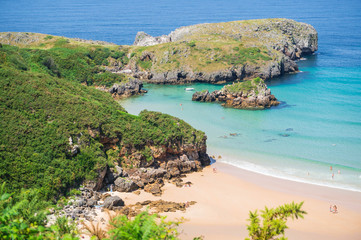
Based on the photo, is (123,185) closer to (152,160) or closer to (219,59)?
(152,160)

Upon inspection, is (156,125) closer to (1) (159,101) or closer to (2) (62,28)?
(1) (159,101)

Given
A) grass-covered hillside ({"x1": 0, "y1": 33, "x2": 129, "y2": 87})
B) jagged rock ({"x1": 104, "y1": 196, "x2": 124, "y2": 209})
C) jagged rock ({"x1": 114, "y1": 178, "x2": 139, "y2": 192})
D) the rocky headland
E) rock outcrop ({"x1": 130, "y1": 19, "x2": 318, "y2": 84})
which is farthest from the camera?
rock outcrop ({"x1": 130, "y1": 19, "x2": 318, "y2": 84})

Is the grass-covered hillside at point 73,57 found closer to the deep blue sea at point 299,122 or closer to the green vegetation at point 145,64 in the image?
the green vegetation at point 145,64

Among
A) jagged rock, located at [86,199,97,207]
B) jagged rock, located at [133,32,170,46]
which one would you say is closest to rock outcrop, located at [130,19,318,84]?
jagged rock, located at [133,32,170,46]

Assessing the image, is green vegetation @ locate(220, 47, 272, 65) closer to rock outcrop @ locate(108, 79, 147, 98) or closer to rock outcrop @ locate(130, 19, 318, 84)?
rock outcrop @ locate(130, 19, 318, 84)

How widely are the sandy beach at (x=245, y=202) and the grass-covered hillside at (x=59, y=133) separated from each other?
4.43 metres

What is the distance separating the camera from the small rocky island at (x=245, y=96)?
58388 mm

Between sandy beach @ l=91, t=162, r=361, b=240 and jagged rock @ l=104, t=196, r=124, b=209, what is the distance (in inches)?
44.4

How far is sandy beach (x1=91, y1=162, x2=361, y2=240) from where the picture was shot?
25.5 m

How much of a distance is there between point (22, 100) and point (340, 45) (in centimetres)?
10421

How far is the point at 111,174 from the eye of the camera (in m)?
30.0

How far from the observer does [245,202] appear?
97.9 ft

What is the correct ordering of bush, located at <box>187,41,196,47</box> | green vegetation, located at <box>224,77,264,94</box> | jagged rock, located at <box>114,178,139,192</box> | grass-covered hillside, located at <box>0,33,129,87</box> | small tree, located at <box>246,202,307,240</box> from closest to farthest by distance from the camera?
small tree, located at <box>246,202,307,240</box>
jagged rock, located at <box>114,178,139,192</box>
grass-covered hillside, located at <box>0,33,129,87</box>
green vegetation, located at <box>224,77,264,94</box>
bush, located at <box>187,41,196,47</box>

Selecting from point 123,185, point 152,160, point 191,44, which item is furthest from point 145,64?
point 123,185
